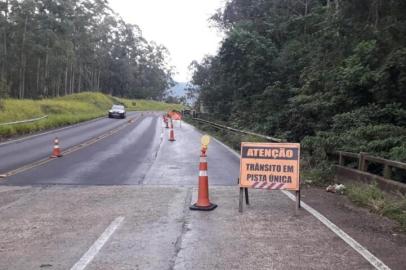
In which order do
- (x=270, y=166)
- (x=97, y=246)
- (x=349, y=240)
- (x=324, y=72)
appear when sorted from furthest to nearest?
(x=324, y=72)
(x=270, y=166)
(x=349, y=240)
(x=97, y=246)

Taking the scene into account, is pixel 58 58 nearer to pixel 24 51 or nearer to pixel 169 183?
pixel 24 51

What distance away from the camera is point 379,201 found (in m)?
9.76

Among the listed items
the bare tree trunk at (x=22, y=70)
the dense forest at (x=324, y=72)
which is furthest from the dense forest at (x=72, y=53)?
the dense forest at (x=324, y=72)

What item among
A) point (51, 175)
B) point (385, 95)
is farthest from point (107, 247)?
point (385, 95)

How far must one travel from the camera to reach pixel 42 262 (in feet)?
21.0

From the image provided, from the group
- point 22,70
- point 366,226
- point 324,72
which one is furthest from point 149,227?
point 22,70

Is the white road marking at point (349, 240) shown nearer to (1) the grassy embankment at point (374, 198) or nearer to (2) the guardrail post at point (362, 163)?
(1) the grassy embankment at point (374, 198)

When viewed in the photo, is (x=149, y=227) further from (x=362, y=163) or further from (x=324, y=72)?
(x=324, y=72)

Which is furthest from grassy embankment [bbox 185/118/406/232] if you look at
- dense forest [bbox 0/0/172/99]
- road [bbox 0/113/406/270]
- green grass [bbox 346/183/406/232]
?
dense forest [bbox 0/0/172/99]

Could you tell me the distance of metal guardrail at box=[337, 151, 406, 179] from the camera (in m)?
10.4

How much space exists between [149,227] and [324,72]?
56.1 feet

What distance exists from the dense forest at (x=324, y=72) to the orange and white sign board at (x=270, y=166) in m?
4.14

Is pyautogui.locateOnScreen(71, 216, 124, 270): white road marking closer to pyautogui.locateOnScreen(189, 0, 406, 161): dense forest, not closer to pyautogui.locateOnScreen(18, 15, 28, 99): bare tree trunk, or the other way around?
pyautogui.locateOnScreen(189, 0, 406, 161): dense forest

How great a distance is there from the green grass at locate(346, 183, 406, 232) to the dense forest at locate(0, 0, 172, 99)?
113ft
